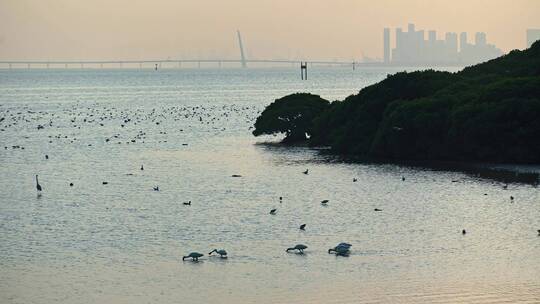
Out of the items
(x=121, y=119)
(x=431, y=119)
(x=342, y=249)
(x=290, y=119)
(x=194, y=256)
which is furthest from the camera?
(x=121, y=119)

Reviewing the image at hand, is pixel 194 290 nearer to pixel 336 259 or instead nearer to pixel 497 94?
pixel 336 259

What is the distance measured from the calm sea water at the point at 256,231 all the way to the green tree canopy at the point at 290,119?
8.66 metres

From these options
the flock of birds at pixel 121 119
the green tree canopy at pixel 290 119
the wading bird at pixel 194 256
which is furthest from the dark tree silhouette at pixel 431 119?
the wading bird at pixel 194 256

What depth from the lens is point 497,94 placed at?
78.6m

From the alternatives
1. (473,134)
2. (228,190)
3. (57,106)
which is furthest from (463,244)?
(57,106)

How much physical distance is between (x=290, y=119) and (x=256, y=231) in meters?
46.5

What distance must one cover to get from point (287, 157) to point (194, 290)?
145 feet

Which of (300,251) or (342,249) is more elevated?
(342,249)

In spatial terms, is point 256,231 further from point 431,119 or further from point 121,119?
point 121,119

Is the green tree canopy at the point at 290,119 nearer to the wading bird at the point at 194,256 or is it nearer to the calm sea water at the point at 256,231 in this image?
the calm sea water at the point at 256,231

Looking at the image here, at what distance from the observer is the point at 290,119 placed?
93.8 meters

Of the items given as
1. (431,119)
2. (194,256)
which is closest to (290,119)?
(431,119)

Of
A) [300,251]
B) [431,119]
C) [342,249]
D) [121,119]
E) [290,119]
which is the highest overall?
[431,119]

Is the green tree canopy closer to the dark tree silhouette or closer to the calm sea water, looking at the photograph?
the dark tree silhouette
